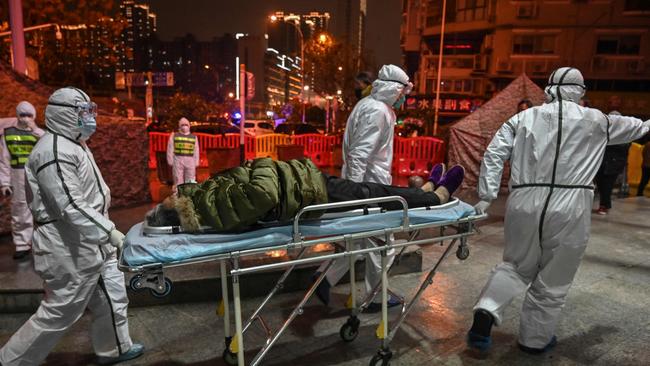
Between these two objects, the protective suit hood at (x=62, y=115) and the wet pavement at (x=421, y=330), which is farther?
the wet pavement at (x=421, y=330)

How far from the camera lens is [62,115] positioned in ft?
10.0

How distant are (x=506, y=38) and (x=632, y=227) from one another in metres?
28.3

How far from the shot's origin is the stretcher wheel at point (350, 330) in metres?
3.79

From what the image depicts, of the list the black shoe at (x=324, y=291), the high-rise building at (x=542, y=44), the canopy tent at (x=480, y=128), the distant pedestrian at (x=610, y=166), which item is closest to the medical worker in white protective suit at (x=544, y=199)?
the black shoe at (x=324, y=291)

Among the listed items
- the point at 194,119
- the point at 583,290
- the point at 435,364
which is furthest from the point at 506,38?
the point at 435,364

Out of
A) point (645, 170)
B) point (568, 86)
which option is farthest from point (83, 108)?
point (645, 170)

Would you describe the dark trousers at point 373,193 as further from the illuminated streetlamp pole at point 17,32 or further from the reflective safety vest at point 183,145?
the illuminated streetlamp pole at point 17,32

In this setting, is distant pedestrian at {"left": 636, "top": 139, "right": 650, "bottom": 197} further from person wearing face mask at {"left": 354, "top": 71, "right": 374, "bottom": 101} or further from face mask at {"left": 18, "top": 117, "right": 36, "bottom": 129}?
face mask at {"left": 18, "top": 117, "right": 36, "bottom": 129}

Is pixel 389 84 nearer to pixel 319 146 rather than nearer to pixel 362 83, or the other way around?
pixel 362 83

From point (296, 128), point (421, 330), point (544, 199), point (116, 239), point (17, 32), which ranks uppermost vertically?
point (17, 32)

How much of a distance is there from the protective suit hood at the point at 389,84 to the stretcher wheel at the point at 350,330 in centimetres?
203

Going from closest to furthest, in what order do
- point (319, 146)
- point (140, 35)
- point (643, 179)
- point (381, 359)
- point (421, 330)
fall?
point (381, 359) → point (421, 330) → point (643, 179) → point (319, 146) → point (140, 35)

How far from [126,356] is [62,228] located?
1.11 m

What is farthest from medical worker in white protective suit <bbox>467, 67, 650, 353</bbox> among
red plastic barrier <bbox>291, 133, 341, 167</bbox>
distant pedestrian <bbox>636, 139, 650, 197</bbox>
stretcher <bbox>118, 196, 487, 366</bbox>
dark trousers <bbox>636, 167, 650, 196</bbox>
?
red plastic barrier <bbox>291, 133, 341, 167</bbox>
